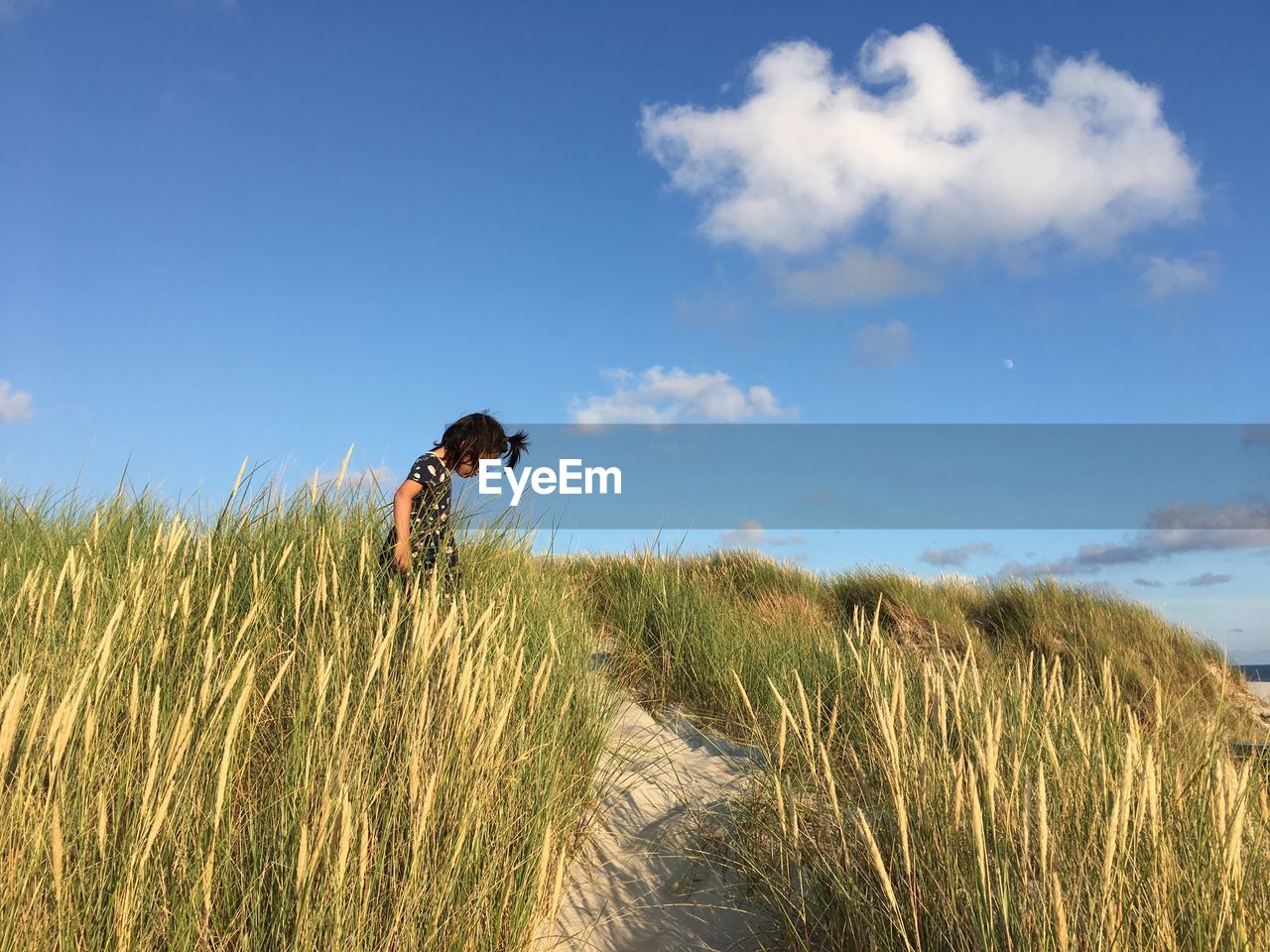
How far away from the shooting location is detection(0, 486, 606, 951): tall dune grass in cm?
175

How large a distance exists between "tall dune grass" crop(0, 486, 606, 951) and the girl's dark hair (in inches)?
62.2

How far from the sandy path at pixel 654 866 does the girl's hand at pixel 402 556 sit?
1283 millimetres

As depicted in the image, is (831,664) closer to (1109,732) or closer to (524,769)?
(1109,732)

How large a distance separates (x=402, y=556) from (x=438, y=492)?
0.61 m

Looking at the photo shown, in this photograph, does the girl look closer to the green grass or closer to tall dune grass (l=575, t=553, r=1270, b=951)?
the green grass

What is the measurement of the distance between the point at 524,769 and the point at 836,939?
1058mm

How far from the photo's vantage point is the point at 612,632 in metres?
5.73

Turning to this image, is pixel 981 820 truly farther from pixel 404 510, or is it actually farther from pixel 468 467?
pixel 468 467

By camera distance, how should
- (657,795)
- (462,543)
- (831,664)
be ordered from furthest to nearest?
1. (462,543)
2. (831,664)
3. (657,795)

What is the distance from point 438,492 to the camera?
179 inches

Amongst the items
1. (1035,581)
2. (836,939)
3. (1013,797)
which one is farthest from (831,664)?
(1035,581)

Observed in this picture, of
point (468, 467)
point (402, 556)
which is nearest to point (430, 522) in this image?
point (402, 556)

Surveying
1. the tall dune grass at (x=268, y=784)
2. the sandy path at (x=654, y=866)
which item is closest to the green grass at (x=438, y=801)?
the tall dune grass at (x=268, y=784)

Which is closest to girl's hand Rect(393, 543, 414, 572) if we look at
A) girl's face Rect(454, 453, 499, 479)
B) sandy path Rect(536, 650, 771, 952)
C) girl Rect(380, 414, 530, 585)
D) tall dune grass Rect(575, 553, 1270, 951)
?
girl Rect(380, 414, 530, 585)
